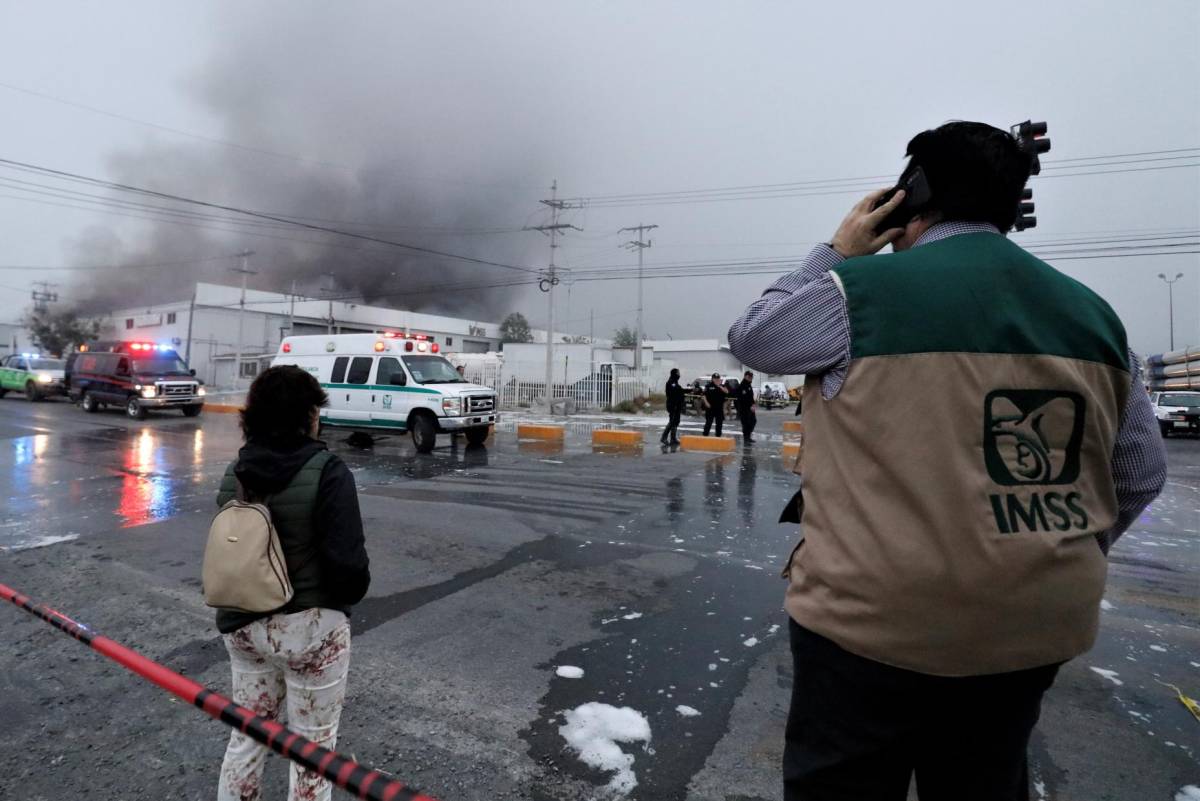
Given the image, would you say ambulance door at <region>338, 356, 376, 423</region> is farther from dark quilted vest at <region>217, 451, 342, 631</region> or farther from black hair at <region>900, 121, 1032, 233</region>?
black hair at <region>900, 121, 1032, 233</region>

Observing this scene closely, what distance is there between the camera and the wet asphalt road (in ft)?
8.97

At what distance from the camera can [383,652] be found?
380cm

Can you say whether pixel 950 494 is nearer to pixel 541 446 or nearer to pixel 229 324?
pixel 541 446

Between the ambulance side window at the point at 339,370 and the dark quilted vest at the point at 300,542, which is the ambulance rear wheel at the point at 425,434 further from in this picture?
the dark quilted vest at the point at 300,542

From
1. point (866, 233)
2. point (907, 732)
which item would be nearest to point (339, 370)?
point (866, 233)

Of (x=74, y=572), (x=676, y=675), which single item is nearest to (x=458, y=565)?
(x=676, y=675)

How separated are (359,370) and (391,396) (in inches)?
46.0

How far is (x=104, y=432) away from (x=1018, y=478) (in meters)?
18.3

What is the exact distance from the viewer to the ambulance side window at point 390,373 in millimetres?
13547

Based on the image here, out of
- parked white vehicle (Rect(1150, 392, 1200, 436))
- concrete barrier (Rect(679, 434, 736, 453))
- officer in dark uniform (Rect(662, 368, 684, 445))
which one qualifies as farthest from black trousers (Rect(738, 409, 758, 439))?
parked white vehicle (Rect(1150, 392, 1200, 436))

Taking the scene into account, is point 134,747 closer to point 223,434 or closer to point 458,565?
point 458,565

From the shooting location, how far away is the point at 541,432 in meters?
16.2

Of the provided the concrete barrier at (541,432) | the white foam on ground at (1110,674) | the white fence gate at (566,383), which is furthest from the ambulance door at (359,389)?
the white fence gate at (566,383)

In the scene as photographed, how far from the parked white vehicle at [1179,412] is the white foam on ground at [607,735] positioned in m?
23.8
